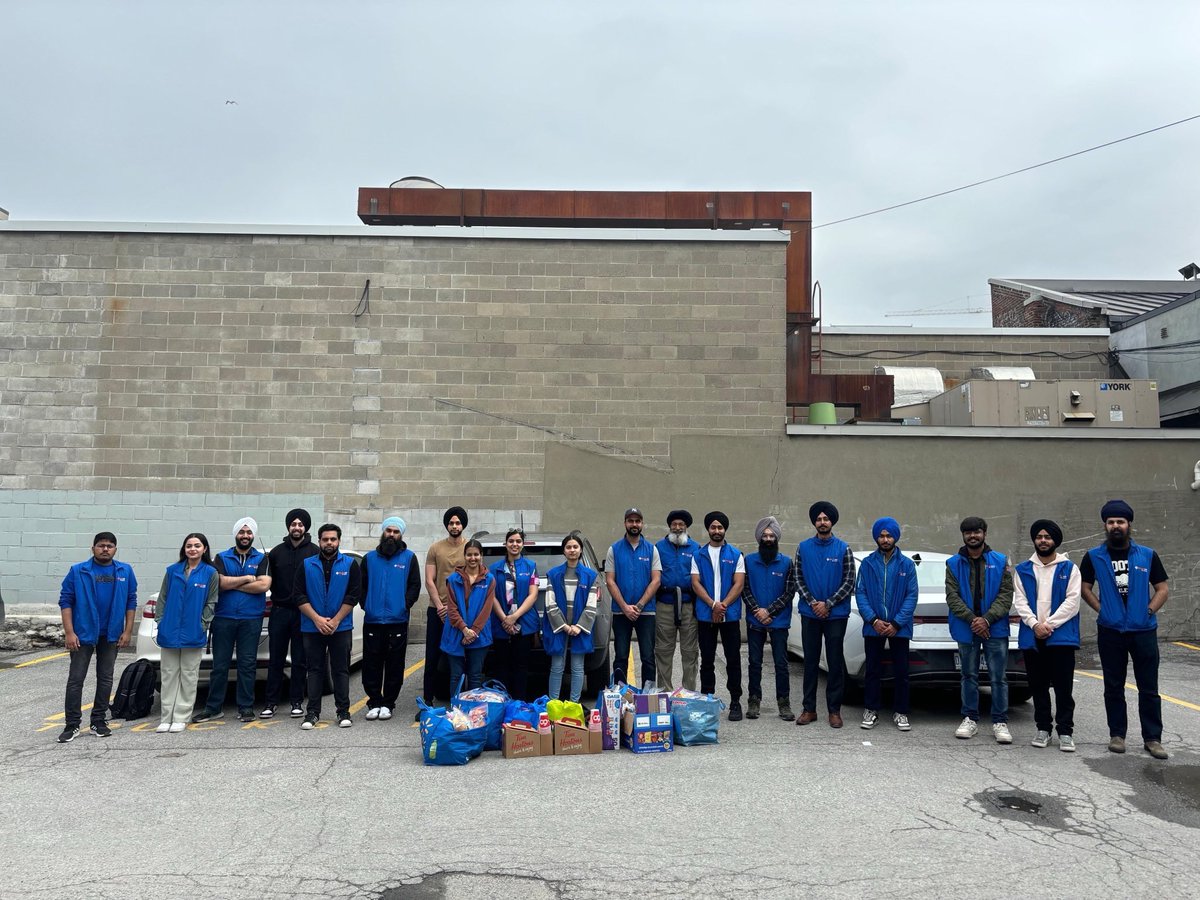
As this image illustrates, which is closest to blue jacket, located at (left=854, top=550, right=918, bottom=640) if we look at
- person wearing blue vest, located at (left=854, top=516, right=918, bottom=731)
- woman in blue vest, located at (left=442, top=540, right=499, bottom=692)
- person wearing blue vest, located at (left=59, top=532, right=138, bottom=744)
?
person wearing blue vest, located at (left=854, top=516, right=918, bottom=731)

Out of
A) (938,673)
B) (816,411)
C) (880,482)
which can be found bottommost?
(938,673)

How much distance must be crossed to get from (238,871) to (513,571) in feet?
12.0

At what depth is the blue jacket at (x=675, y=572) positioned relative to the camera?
797 cm

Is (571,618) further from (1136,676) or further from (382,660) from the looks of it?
(1136,676)

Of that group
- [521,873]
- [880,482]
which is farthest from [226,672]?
[880,482]

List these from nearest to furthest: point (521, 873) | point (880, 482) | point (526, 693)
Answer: point (521, 873)
point (526, 693)
point (880, 482)

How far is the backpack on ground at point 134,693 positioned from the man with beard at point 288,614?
3.12ft

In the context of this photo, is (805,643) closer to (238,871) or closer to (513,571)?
(513,571)

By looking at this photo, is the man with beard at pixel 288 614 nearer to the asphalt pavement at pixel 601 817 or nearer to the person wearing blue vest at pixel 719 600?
the asphalt pavement at pixel 601 817

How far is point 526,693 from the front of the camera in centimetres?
839

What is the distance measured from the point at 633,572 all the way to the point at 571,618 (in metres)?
0.71

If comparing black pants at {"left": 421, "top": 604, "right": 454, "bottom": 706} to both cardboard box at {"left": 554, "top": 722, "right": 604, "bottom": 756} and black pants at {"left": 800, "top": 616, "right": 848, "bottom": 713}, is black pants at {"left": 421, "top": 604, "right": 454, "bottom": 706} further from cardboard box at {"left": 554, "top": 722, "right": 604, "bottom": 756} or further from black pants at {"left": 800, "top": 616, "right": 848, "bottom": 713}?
black pants at {"left": 800, "top": 616, "right": 848, "bottom": 713}

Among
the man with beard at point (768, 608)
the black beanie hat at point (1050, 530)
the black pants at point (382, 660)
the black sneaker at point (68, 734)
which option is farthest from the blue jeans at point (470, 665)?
the black beanie hat at point (1050, 530)

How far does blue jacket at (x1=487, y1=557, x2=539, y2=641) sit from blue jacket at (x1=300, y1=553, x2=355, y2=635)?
124 centimetres
